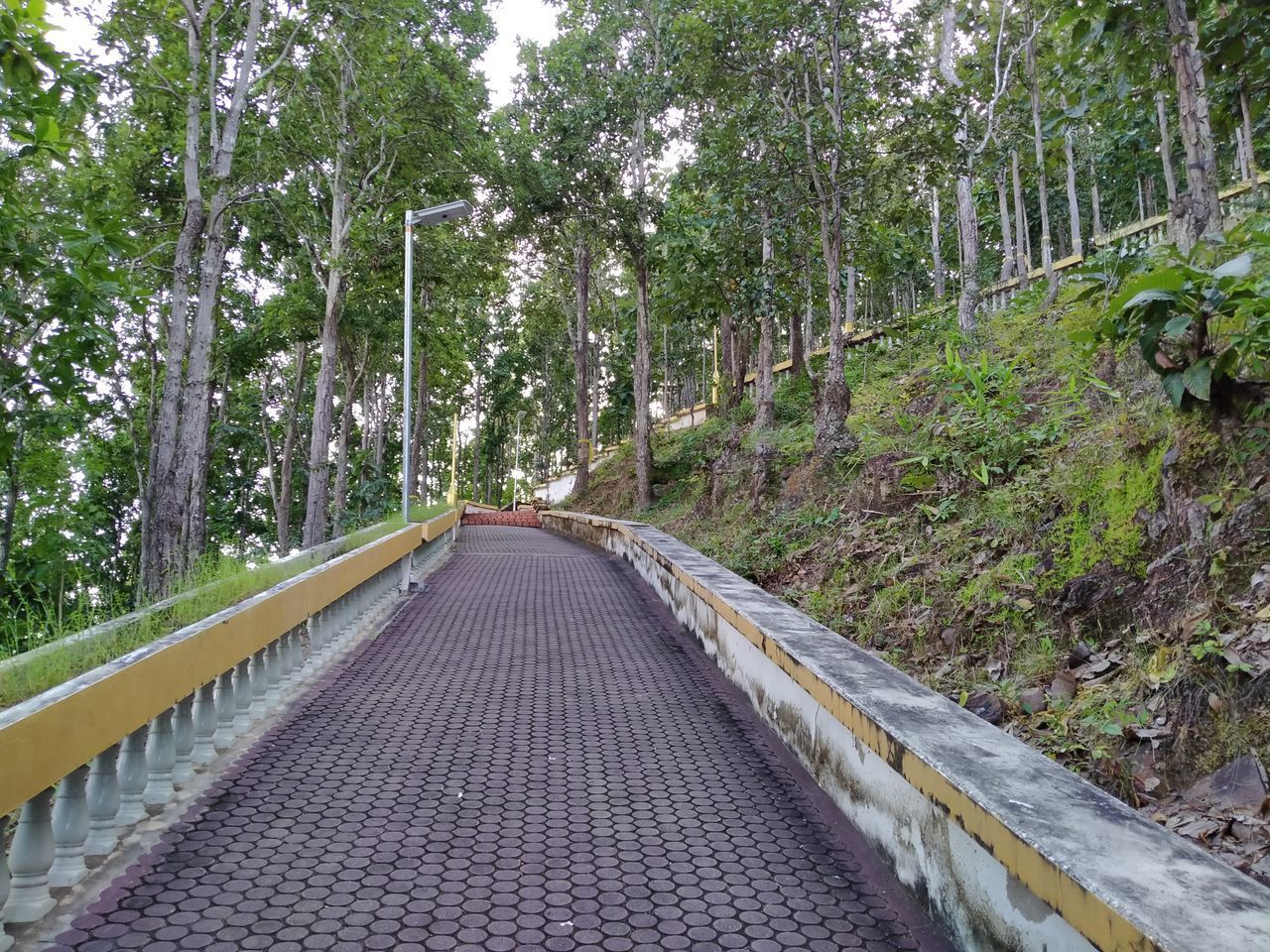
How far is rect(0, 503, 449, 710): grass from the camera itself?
3.36 meters

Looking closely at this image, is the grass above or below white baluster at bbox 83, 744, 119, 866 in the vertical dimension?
above

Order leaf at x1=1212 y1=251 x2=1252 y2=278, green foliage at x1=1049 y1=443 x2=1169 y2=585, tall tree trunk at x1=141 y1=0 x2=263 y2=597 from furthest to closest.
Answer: tall tree trunk at x1=141 y1=0 x2=263 y2=597 < green foliage at x1=1049 y1=443 x2=1169 y2=585 < leaf at x1=1212 y1=251 x2=1252 y2=278

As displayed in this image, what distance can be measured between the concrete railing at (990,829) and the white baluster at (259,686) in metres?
2.93

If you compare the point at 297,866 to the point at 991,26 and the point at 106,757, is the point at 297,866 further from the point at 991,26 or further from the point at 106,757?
the point at 991,26

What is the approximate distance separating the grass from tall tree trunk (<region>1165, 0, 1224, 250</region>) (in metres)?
5.84

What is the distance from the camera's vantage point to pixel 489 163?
19.5 metres

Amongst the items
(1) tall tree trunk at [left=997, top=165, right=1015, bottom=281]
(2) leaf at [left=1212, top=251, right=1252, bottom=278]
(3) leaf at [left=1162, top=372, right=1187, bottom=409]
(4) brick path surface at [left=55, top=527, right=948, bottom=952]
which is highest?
(1) tall tree trunk at [left=997, top=165, right=1015, bottom=281]

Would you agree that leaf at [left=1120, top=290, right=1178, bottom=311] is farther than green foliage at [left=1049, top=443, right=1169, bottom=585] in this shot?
No

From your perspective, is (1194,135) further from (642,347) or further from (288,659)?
(642,347)

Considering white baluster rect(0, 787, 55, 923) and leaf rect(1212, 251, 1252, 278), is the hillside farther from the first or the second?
white baluster rect(0, 787, 55, 923)

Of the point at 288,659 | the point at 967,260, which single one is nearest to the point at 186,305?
the point at 288,659

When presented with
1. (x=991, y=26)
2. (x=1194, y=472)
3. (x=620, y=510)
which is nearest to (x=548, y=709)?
(x=1194, y=472)

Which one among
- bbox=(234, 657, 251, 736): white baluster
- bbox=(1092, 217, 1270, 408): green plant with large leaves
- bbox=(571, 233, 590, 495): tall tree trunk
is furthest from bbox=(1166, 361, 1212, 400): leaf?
bbox=(571, 233, 590, 495): tall tree trunk

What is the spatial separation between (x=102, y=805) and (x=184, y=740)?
74 cm
